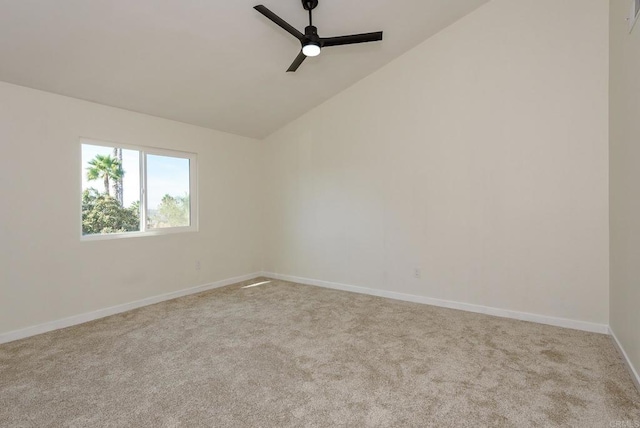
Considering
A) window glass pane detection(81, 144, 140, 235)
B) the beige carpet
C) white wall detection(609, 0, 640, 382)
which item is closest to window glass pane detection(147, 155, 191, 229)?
window glass pane detection(81, 144, 140, 235)

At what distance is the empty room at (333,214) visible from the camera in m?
2.13

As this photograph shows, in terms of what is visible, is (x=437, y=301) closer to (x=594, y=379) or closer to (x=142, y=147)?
(x=594, y=379)

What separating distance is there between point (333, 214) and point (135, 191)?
2.57 metres

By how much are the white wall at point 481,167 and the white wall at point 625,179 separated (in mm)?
225

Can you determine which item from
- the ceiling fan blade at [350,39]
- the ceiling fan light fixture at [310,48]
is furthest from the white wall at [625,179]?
the ceiling fan light fixture at [310,48]

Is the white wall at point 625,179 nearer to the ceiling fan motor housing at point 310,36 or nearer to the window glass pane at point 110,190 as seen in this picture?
the ceiling fan motor housing at point 310,36

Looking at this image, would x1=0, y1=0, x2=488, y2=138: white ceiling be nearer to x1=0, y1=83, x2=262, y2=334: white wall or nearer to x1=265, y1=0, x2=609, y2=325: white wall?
x1=0, y1=83, x2=262, y2=334: white wall

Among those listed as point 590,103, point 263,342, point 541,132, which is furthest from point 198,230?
point 590,103

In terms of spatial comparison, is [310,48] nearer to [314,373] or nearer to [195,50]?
[195,50]

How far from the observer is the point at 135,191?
3932mm

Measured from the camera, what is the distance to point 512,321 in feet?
10.8

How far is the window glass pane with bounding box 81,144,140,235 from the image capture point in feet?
11.4

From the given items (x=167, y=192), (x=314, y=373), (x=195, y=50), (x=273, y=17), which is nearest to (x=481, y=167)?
(x=273, y=17)

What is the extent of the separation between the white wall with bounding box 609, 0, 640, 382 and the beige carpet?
0.35 m
